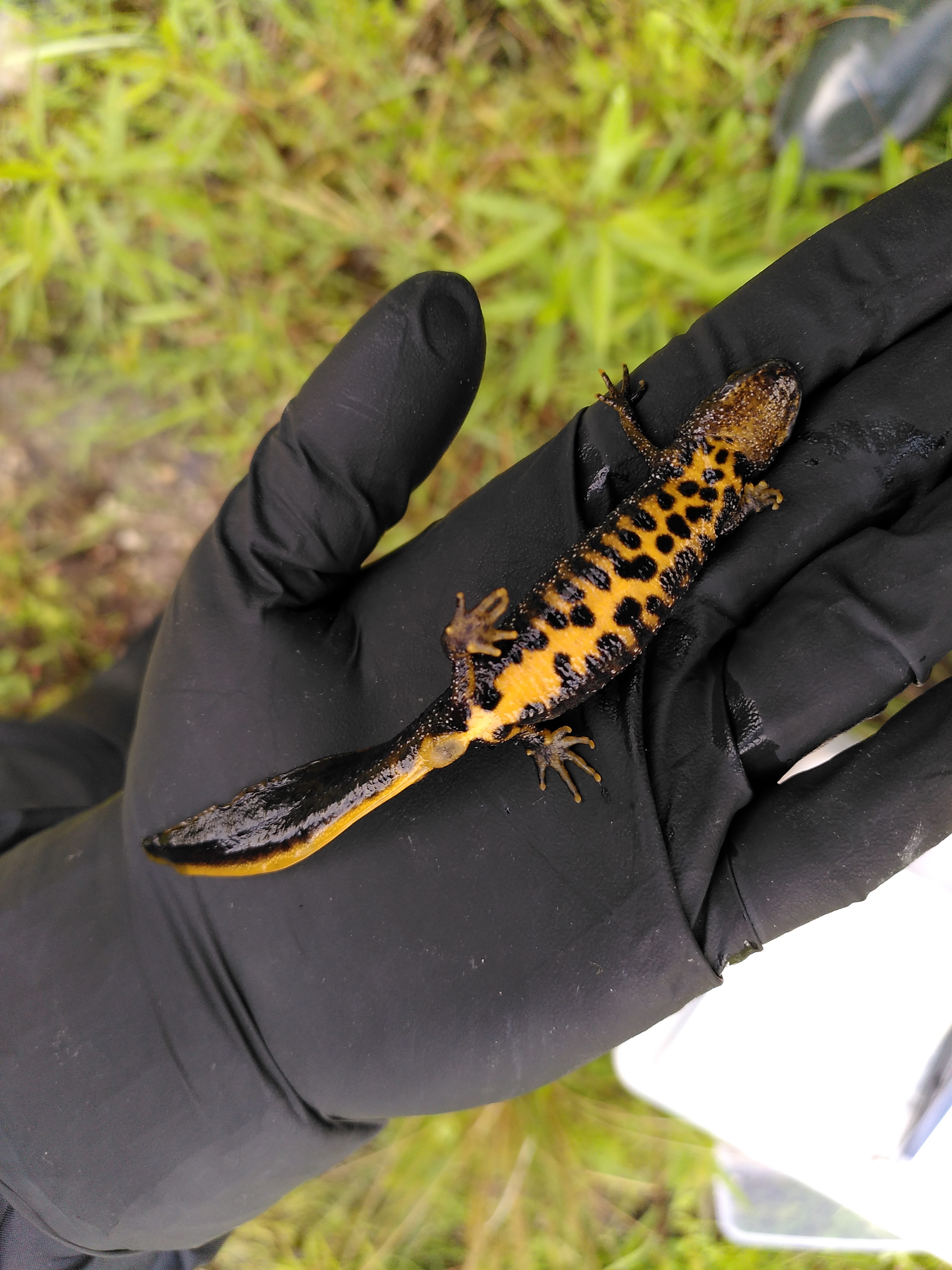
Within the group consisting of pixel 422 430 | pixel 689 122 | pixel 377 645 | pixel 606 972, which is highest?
pixel 689 122

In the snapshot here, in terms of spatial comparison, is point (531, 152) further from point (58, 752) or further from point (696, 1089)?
point (696, 1089)

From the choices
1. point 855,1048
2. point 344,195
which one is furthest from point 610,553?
point 344,195

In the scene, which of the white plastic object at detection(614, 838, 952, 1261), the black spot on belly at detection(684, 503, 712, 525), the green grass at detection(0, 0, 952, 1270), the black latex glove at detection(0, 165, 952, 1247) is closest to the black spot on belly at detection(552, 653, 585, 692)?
the black latex glove at detection(0, 165, 952, 1247)

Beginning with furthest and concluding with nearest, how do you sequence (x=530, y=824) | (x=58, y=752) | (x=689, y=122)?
(x=689, y=122), (x=58, y=752), (x=530, y=824)

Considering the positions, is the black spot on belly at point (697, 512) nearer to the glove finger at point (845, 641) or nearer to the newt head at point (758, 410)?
the newt head at point (758, 410)

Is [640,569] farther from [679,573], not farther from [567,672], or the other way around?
[567,672]

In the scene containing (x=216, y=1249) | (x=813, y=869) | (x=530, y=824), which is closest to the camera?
(x=813, y=869)

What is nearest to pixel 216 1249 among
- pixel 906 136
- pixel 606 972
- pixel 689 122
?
pixel 606 972
